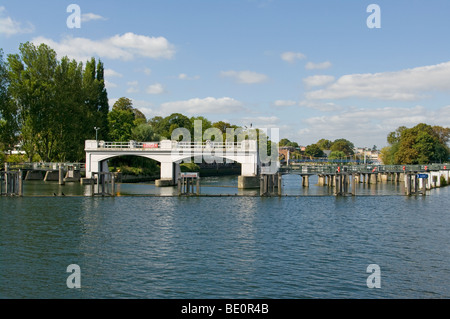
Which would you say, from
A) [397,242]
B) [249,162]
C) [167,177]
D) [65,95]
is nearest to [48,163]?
[65,95]

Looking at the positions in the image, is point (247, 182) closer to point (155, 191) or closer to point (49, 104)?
point (155, 191)

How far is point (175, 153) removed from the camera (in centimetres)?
7956

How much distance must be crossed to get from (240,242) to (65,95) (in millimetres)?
70471

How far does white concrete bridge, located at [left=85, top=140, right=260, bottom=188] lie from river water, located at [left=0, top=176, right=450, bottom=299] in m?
26.6

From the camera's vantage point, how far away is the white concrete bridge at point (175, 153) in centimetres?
7719

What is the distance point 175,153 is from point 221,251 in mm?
51973

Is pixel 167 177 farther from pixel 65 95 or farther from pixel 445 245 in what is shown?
pixel 445 245

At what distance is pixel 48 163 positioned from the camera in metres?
88.1

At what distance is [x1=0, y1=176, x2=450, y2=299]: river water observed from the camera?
2147 centimetres

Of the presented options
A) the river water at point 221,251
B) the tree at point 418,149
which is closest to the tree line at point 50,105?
the river water at point 221,251

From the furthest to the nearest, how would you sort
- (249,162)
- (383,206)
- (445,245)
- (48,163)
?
1. (48,163)
2. (249,162)
3. (383,206)
4. (445,245)

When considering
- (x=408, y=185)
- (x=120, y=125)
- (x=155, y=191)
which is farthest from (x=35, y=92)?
(x=408, y=185)

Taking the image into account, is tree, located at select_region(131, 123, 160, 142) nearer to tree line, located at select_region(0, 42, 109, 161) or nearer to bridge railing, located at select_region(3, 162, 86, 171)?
tree line, located at select_region(0, 42, 109, 161)

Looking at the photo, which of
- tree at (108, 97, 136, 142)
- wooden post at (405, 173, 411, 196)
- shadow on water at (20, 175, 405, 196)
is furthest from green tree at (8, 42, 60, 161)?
wooden post at (405, 173, 411, 196)
